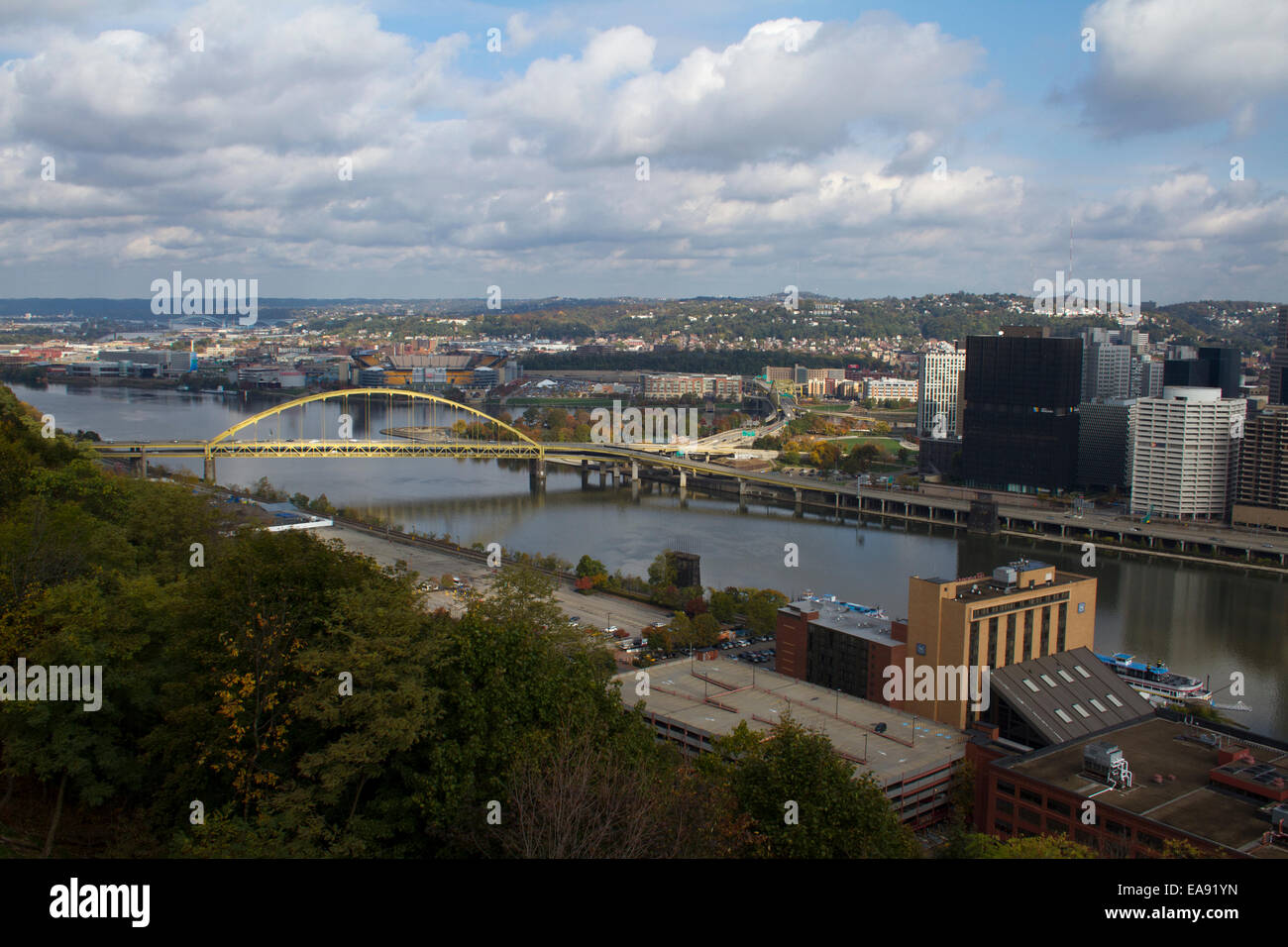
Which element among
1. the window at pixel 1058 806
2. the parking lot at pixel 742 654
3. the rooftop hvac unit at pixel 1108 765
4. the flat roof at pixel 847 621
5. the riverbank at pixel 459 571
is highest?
the flat roof at pixel 847 621

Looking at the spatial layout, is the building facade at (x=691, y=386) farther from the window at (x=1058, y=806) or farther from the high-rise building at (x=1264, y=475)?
the window at (x=1058, y=806)

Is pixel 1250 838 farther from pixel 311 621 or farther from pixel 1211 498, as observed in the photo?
pixel 1211 498

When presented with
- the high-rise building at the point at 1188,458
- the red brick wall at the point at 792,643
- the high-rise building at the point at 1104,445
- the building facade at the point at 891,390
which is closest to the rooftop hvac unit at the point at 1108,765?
the red brick wall at the point at 792,643

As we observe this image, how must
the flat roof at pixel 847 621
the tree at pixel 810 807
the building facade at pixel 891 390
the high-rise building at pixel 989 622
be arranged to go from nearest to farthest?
the tree at pixel 810 807 → the high-rise building at pixel 989 622 → the flat roof at pixel 847 621 → the building facade at pixel 891 390

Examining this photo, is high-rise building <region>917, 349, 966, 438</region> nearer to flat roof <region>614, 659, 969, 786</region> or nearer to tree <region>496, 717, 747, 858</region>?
flat roof <region>614, 659, 969, 786</region>

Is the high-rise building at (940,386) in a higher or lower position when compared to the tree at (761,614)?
higher

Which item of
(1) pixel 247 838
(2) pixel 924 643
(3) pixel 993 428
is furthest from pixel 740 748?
(3) pixel 993 428
